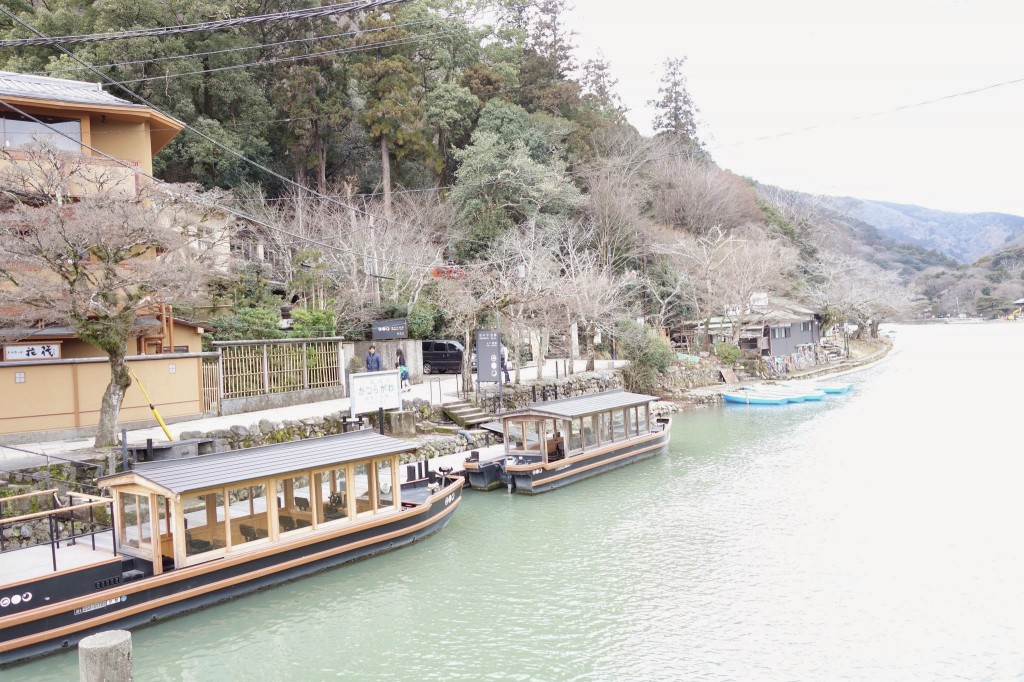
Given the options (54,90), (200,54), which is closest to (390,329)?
(54,90)

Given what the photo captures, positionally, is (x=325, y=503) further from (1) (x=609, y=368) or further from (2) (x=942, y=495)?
(1) (x=609, y=368)

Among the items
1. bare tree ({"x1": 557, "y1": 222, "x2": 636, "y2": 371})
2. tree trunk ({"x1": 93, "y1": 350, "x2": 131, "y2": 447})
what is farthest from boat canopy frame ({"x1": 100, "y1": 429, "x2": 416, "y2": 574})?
bare tree ({"x1": 557, "y1": 222, "x2": 636, "y2": 371})

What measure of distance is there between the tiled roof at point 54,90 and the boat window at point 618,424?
16.0 meters

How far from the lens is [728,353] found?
126ft

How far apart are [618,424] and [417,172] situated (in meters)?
23.7

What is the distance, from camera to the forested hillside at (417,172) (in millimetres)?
28156

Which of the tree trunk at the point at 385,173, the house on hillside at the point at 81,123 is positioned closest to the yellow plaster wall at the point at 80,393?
the house on hillside at the point at 81,123

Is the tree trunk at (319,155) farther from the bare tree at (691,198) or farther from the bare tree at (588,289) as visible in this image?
the bare tree at (691,198)

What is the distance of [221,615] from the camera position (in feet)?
34.6

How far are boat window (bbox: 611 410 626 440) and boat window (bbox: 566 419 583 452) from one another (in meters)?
1.70

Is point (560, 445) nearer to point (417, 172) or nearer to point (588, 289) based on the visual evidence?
point (588, 289)

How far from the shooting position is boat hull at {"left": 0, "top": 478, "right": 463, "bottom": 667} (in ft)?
28.8

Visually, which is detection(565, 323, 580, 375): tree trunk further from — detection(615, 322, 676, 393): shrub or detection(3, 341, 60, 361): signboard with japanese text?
detection(3, 341, 60, 361): signboard with japanese text

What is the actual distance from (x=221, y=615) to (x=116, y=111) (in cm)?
1541
